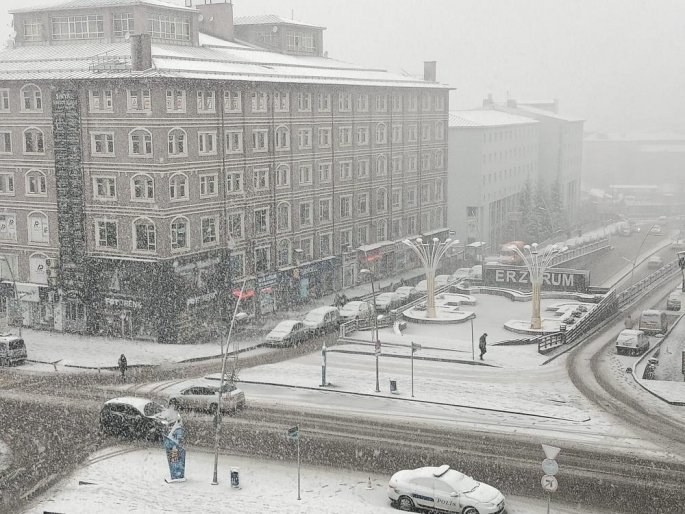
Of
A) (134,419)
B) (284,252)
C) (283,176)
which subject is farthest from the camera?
(284,252)

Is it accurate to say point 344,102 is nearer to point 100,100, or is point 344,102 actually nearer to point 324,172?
point 324,172

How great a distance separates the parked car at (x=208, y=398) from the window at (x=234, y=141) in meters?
23.7

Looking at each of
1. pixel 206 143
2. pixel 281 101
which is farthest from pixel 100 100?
pixel 281 101

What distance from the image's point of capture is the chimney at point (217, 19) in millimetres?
74000

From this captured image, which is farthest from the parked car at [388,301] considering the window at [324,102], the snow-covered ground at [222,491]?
the snow-covered ground at [222,491]

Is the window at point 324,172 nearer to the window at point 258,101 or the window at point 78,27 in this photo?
the window at point 258,101

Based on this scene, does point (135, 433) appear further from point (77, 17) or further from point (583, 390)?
point (77, 17)

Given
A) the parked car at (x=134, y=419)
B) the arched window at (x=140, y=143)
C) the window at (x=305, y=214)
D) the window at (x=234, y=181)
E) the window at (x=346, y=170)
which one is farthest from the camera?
the window at (x=346, y=170)

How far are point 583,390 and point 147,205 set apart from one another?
1085 inches

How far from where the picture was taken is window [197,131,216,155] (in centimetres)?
5506

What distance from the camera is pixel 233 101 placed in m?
58.1

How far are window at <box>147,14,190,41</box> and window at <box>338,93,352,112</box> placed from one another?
519 inches

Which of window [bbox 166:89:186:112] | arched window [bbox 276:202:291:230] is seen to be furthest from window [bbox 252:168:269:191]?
window [bbox 166:89:186:112]

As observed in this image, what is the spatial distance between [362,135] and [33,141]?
27776 millimetres
